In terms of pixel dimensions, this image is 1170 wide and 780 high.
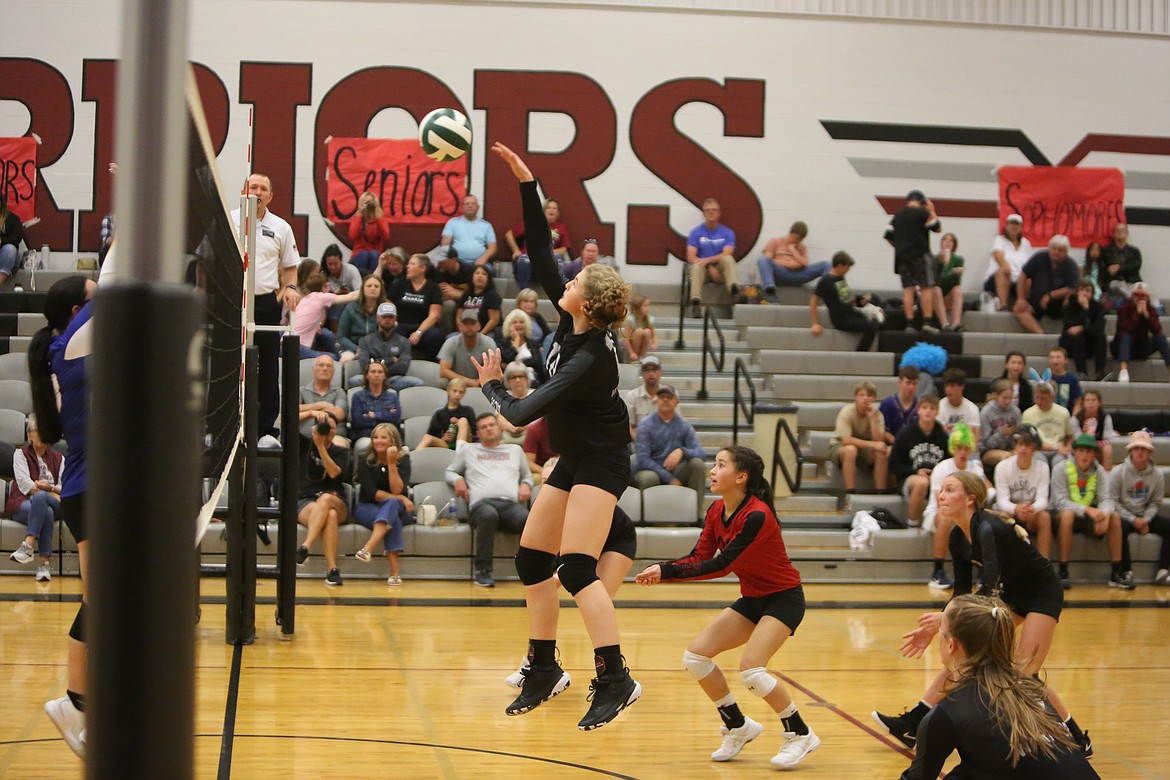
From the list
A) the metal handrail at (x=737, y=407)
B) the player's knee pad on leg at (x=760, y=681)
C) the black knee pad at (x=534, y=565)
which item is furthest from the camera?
the metal handrail at (x=737, y=407)

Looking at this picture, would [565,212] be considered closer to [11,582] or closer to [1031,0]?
[1031,0]

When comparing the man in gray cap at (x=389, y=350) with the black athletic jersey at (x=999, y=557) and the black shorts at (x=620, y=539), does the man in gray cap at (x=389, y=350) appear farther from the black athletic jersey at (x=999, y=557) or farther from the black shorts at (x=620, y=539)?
the black athletic jersey at (x=999, y=557)

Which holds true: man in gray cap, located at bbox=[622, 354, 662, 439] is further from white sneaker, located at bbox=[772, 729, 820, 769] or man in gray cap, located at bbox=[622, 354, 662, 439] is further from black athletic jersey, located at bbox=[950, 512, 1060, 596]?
white sneaker, located at bbox=[772, 729, 820, 769]

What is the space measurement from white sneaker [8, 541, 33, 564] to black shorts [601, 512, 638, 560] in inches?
228

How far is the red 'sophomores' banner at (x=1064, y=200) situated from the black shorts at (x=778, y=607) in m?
13.7

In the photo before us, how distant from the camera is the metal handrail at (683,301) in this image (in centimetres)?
1534

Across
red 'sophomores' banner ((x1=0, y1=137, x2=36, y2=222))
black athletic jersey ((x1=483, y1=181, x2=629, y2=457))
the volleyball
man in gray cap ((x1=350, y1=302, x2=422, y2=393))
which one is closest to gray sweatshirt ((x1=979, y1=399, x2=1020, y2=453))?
man in gray cap ((x1=350, y1=302, x2=422, y2=393))

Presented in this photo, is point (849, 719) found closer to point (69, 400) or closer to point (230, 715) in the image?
point (230, 715)

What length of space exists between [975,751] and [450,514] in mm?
7506

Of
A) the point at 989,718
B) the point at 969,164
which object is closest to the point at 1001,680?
the point at 989,718

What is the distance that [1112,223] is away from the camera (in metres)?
18.2

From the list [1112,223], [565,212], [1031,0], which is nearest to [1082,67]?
[1031,0]

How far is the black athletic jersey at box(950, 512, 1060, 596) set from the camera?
555 centimetres

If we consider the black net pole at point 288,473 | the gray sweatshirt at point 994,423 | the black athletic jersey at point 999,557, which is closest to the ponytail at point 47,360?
the black net pole at point 288,473
